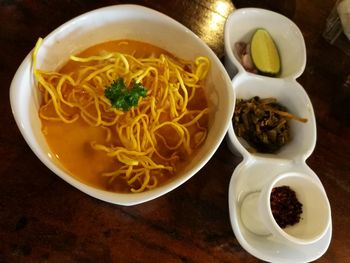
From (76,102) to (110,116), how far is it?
11 cm

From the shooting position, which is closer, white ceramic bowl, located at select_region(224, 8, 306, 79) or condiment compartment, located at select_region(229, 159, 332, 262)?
condiment compartment, located at select_region(229, 159, 332, 262)

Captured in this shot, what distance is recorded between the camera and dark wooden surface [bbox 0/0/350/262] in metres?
1.09

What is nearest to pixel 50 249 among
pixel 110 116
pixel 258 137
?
pixel 110 116

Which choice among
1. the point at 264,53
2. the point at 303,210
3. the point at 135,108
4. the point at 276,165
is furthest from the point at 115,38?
the point at 303,210

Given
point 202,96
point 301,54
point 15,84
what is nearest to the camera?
point 15,84

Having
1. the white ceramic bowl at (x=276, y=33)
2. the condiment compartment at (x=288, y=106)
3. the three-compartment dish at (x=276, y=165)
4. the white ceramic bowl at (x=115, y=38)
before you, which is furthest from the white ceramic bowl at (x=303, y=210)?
the white ceramic bowl at (x=276, y=33)

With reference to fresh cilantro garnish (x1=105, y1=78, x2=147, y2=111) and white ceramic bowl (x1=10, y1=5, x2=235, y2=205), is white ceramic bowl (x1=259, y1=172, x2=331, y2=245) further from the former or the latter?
fresh cilantro garnish (x1=105, y1=78, x2=147, y2=111)

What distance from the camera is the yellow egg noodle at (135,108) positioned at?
44.7 inches

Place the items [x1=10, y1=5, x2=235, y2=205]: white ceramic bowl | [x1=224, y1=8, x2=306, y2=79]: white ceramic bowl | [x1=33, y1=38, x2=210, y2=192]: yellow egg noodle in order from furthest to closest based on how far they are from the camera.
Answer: [x1=224, y1=8, x2=306, y2=79]: white ceramic bowl → [x1=33, y1=38, x2=210, y2=192]: yellow egg noodle → [x1=10, y1=5, x2=235, y2=205]: white ceramic bowl

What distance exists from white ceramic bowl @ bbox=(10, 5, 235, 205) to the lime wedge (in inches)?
11.1

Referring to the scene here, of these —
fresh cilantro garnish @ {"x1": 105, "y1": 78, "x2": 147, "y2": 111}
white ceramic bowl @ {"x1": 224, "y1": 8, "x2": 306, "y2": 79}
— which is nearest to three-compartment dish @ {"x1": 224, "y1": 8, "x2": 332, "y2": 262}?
white ceramic bowl @ {"x1": 224, "y1": 8, "x2": 306, "y2": 79}

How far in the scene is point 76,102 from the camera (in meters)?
1.21

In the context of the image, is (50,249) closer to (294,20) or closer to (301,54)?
(301,54)

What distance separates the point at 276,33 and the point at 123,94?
73cm
